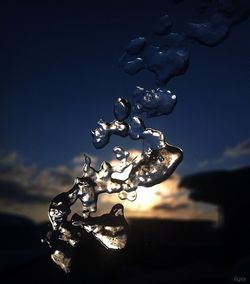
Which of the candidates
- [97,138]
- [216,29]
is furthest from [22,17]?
[216,29]

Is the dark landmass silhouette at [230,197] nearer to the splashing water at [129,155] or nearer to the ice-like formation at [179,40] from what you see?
the splashing water at [129,155]

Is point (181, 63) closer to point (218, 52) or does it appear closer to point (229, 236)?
point (218, 52)

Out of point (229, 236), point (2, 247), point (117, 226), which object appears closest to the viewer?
point (229, 236)

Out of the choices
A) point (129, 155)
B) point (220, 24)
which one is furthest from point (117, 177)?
point (220, 24)

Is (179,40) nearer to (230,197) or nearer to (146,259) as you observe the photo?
(230,197)

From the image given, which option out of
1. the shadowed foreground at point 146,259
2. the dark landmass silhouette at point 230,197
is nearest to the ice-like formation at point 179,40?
the dark landmass silhouette at point 230,197
